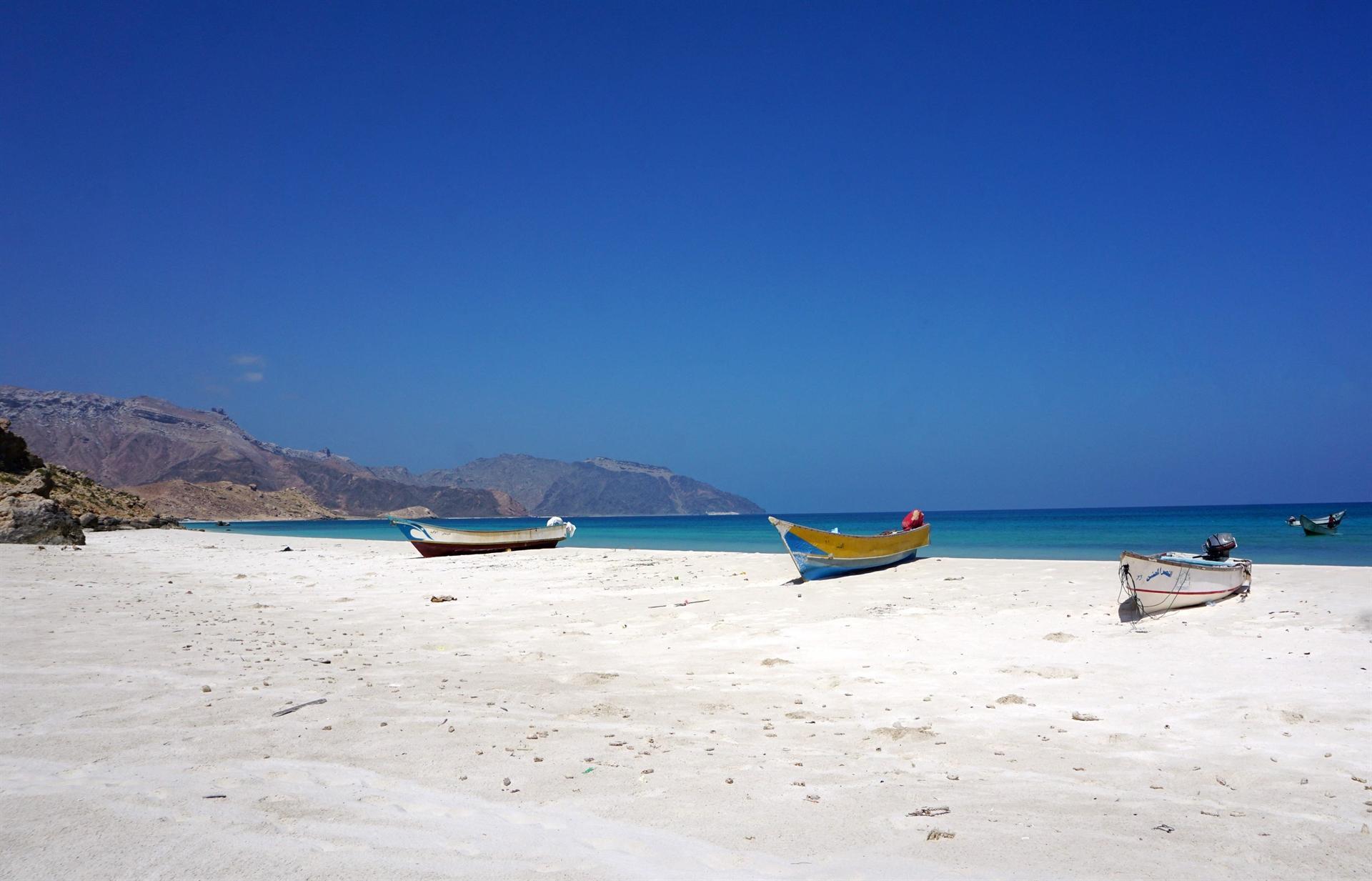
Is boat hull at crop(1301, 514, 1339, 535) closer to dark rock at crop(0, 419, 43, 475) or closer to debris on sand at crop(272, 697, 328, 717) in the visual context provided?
debris on sand at crop(272, 697, 328, 717)

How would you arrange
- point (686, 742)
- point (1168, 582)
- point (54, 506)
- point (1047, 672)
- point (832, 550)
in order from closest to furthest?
point (686, 742), point (1047, 672), point (1168, 582), point (832, 550), point (54, 506)

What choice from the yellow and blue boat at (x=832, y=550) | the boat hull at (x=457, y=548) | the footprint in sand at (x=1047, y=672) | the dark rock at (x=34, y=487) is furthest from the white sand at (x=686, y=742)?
the dark rock at (x=34, y=487)

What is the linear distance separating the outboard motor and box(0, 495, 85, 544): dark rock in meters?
29.4

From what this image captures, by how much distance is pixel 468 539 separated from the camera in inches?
1130

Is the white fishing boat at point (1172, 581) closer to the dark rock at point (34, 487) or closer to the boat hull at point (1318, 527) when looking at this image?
the dark rock at point (34, 487)

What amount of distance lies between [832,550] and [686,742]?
12541 mm

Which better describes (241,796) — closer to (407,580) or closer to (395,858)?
(395,858)

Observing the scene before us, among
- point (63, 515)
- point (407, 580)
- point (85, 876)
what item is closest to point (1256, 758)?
point (85, 876)

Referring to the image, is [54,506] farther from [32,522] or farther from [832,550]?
[832,550]

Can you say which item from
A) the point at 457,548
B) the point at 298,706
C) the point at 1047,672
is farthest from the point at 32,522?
the point at 1047,672

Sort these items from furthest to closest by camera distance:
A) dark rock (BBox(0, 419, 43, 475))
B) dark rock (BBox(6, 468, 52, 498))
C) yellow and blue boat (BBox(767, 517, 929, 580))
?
dark rock (BBox(0, 419, 43, 475)), dark rock (BBox(6, 468, 52, 498)), yellow and blue boat (BBox(767, 517, 929, 580))

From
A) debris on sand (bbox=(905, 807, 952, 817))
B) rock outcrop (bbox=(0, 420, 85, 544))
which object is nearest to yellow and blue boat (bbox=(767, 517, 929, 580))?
debris on sand (bbox=(905, 807, 952, 817))

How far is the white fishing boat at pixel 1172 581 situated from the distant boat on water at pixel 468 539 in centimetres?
2211

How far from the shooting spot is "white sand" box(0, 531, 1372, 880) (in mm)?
3701
